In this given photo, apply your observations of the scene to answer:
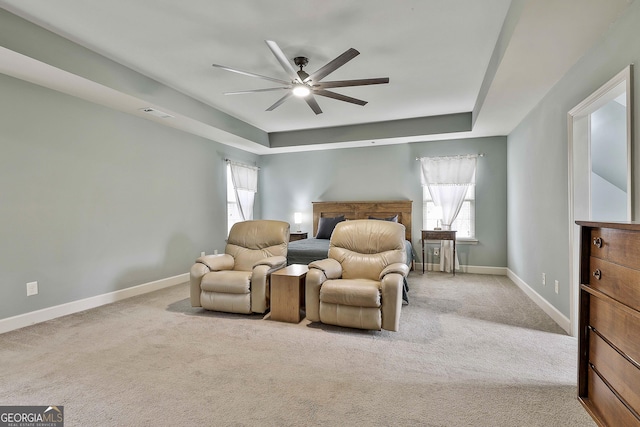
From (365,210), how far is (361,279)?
2.96 metres

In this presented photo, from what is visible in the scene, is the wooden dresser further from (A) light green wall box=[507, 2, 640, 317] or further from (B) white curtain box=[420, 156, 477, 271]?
(B) white curtain box=[420, 156, 477, 271]

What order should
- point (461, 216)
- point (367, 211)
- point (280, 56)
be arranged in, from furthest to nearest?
1. point (367, 211)
2. point (461, 216)
3. point (280, 56)

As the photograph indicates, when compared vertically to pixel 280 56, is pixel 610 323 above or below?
below

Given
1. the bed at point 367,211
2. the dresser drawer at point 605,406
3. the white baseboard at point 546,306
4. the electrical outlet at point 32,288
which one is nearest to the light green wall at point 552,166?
the white baseboard at point 546,306

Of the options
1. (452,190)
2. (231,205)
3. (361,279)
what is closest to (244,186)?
(231,205)

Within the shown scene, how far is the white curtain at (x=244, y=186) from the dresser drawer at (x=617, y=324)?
559 cm

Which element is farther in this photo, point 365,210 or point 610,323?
point 365,210

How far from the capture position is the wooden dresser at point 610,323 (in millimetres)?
1337

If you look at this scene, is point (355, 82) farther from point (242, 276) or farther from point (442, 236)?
point (442, 236)

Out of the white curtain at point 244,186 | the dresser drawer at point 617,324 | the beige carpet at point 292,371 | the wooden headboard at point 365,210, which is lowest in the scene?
the beige carpet at point 292,371

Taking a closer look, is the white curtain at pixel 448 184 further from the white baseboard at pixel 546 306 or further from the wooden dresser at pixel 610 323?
the wooden dresser at pixel 610 323

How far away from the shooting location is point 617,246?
4.83ft

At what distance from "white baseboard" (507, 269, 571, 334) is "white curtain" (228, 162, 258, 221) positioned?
493 centimetres

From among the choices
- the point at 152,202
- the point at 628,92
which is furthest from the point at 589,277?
the point at 152,202
